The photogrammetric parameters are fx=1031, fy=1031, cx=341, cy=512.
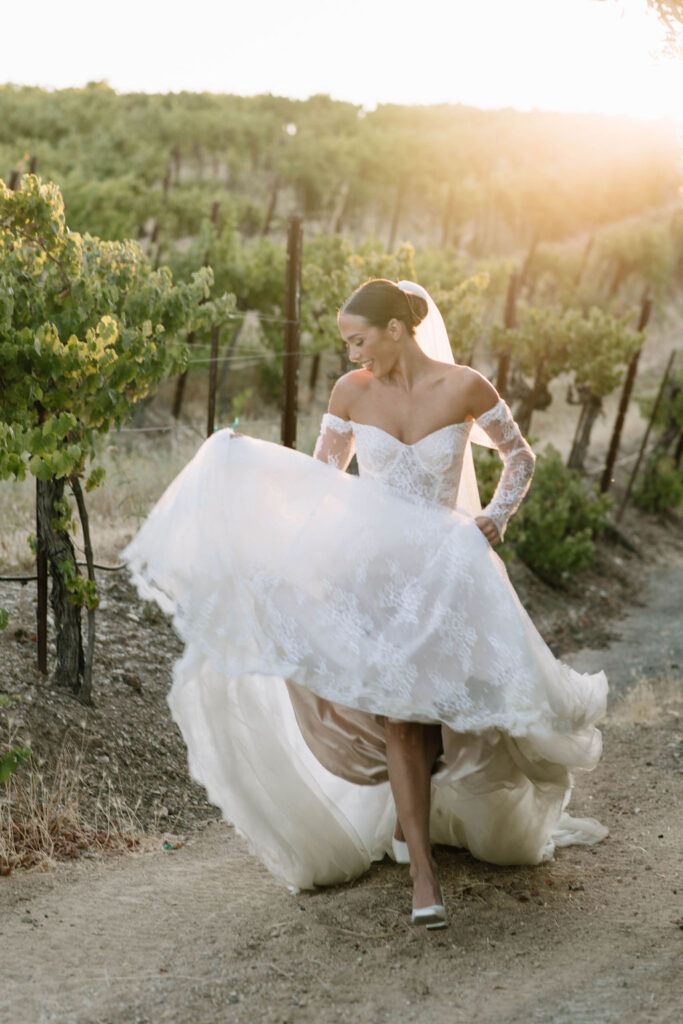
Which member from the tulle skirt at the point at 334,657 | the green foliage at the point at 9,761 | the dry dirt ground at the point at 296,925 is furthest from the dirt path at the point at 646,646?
the green foliage at the point at 9,761

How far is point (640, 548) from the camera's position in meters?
18.0

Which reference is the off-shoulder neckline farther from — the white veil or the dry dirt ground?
the dry dirt ground

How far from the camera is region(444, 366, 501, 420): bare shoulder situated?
3877mm

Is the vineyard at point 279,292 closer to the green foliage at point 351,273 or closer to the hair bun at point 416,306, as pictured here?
the green foliage at point 351,273

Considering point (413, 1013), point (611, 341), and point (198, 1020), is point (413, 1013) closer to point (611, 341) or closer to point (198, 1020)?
point (198, 1020)

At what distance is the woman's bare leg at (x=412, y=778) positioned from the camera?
360cm

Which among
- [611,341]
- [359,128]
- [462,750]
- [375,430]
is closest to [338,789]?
[462,750]

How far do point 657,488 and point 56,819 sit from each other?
17.6 metres

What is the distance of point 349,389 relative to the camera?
3988mm

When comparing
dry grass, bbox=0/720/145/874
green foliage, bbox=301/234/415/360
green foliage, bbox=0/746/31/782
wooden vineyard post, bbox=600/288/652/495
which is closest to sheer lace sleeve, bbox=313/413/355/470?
green foliage, bbox=0/746/31/782

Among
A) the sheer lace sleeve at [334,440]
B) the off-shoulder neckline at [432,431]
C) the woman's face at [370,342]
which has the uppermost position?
A: the woman's face at [370,342]

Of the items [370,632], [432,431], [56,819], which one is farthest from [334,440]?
[56,819]

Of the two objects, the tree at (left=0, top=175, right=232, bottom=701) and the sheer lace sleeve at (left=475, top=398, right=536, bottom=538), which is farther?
the tree at (left=0, top=175, right=232, bottom=701)

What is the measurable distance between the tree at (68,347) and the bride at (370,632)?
146 cm
